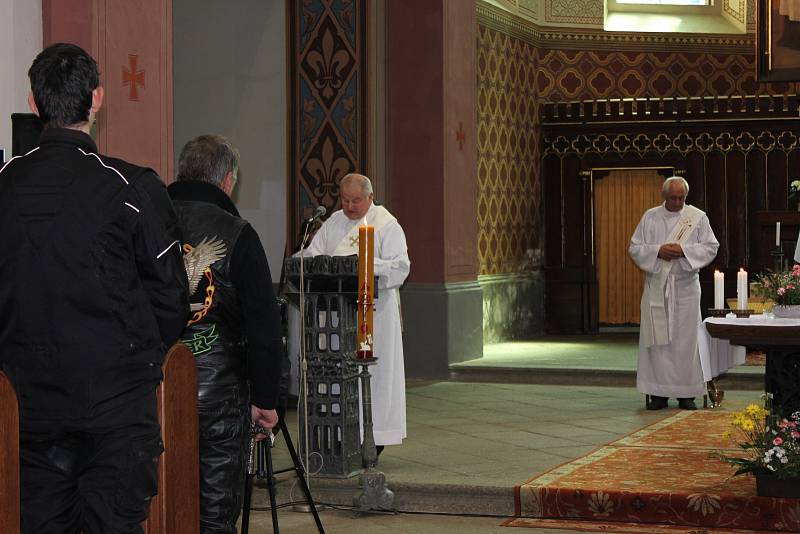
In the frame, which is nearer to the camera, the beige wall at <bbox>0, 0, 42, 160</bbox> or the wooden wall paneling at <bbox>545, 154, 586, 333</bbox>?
the beige wall at <bbox>0, 0, 42, 160</bbox>

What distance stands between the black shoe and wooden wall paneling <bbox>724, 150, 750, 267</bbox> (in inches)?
237

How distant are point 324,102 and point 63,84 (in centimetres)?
943

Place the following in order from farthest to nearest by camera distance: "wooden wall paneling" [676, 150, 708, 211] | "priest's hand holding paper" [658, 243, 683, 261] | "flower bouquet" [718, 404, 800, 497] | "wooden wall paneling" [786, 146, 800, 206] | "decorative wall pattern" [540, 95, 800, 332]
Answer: "wooden wall paneling" [676, 150, 708, 211], "decorative wall pattern" [540, 95, 800, 332], "wooden wall paneling" [786, 146, 800, 206], "priest's hand holding paper" [658, 243, 683, 261], "flower bouquet" [718, 404, 800, 497]

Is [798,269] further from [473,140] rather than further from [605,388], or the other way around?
[473,140]

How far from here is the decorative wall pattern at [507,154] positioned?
47.1 feet

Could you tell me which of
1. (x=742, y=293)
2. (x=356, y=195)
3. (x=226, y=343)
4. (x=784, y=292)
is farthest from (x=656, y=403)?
(x=226, y=343)

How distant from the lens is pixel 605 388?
1117 cm

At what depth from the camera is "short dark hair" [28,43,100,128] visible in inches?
110

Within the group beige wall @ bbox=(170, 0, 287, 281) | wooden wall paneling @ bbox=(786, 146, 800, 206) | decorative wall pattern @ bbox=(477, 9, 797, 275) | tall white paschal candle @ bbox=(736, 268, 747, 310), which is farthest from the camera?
wooden wall paneling @ bbox=(786, 146, 800, 206)

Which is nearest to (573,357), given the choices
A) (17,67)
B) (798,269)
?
(798,269)

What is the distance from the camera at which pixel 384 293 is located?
7.59 m

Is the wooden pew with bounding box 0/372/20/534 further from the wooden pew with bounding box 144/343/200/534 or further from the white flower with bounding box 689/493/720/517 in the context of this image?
the white flower with bounding box 689/493/720/517

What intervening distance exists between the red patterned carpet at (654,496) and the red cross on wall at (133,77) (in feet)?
10.6

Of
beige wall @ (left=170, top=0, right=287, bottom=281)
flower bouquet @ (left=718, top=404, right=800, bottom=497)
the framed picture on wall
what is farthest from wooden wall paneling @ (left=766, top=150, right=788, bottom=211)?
flower bouquet @ (left=718, top=404, right=800, bottom=497)
